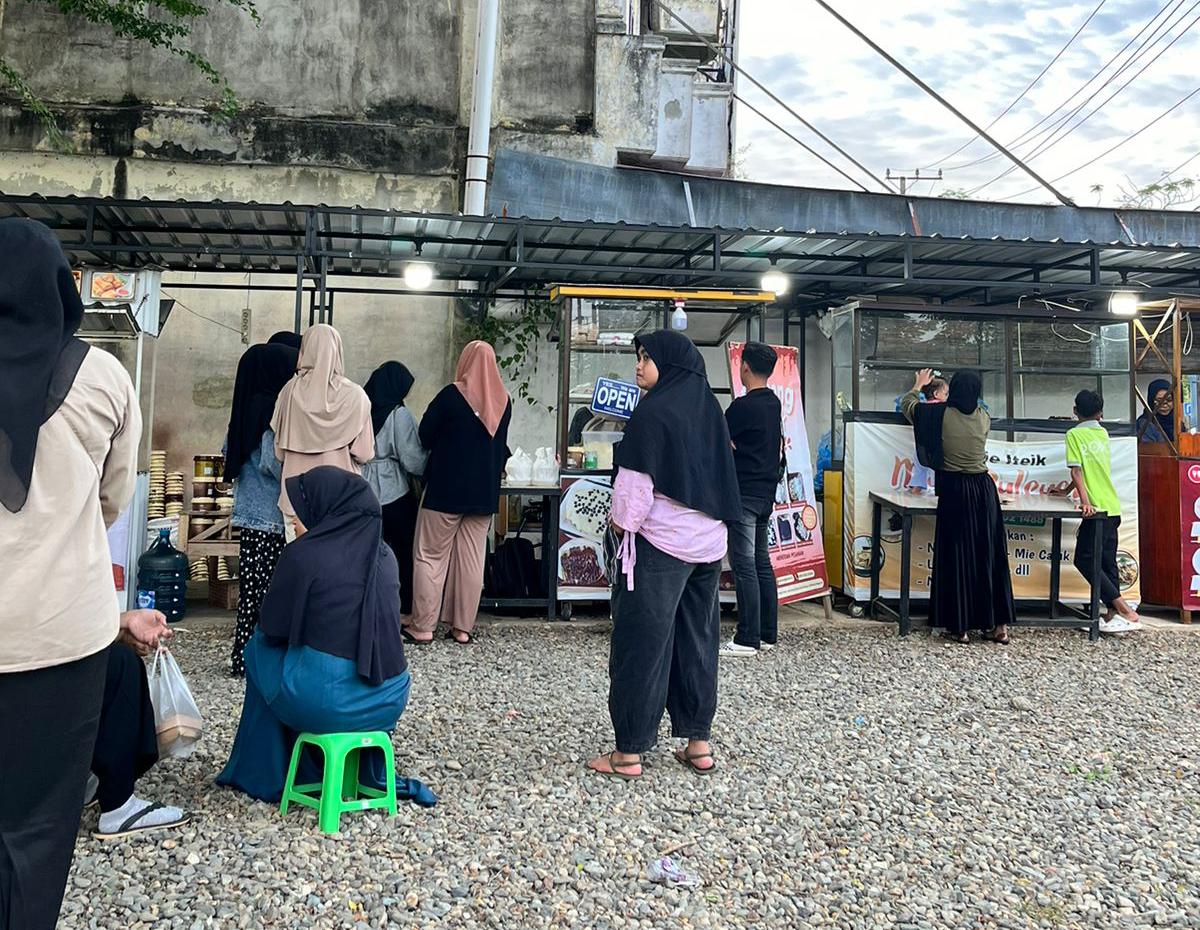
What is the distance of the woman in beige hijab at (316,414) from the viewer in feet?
16.0

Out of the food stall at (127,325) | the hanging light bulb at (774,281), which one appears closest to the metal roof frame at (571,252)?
the hanging light bulb at (774,281)

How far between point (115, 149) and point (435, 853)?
26.7ft

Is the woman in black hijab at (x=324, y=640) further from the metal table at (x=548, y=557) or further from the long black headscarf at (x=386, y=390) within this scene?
the metal table at (x=548, y=557)

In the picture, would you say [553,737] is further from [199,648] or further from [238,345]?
[238,345]

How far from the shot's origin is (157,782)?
355 cm

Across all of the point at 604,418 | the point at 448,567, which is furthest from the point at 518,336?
the point at 448,567

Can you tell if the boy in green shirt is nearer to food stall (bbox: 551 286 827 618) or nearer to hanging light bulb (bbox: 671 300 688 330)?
food stall (bbox: 551 286 827 618)

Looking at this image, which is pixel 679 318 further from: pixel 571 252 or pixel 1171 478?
pixel 1171 478

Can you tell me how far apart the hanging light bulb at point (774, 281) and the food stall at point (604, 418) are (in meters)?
0.15

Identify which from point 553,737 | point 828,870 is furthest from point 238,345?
point 828,870

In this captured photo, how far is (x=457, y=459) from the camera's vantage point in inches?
241

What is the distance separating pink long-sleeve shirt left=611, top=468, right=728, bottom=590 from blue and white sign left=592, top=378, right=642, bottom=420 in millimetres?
3160

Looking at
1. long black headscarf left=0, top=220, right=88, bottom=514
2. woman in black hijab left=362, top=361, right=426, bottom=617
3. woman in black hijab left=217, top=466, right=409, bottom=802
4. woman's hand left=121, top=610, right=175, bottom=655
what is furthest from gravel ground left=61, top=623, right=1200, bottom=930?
long black headscarf left=0, top=220, right=88, bottom=514

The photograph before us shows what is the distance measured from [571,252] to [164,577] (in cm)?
370
